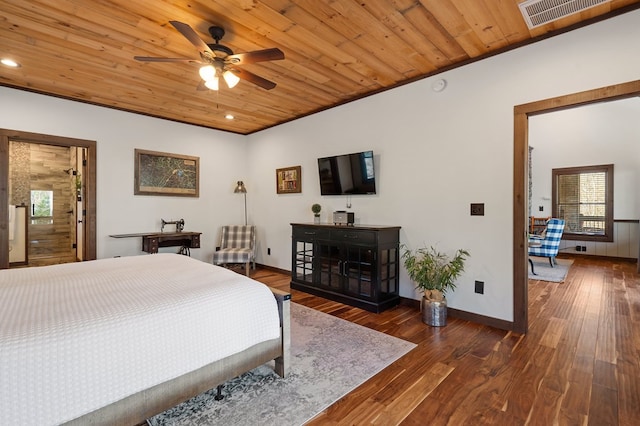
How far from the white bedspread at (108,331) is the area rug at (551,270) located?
4.86 m

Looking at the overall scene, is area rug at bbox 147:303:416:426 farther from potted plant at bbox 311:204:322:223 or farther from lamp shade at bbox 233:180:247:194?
lamp shade at bbox 233:180:247:194

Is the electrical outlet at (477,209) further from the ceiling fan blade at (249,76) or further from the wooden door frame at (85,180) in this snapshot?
the wooden door frame at (85,180)

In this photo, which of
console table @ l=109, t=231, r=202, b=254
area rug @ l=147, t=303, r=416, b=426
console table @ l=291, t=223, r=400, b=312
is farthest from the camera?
console table @ l=109, t=231, r=202, b=254

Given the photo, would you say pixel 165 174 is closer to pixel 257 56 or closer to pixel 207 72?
pixel 207 72

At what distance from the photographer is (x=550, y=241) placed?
551cm

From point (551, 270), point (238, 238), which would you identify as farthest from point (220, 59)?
point (551, 270)

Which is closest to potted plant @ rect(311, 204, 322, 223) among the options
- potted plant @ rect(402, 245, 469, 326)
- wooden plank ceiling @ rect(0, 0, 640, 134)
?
wooden plank ceiling @ rect(0, 0, 640, 134)

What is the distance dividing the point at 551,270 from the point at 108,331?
259 inches

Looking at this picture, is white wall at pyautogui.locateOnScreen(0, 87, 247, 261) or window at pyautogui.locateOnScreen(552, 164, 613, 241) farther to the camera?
window at pyautogui.locateOnScreen(552, 164, 613, 241)

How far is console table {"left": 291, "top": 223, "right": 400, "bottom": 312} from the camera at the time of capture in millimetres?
3436

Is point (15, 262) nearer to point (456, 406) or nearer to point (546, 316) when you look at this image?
point (456, 406)

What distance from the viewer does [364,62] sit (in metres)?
3.12

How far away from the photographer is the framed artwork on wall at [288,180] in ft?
16.5

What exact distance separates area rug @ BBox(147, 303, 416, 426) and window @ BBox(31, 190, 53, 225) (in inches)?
261
